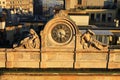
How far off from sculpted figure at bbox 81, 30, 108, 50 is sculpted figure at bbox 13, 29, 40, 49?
675cm

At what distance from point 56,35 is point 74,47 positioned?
10.6 feet

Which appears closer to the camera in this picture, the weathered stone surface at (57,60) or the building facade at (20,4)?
the weathered stone surface at (57,60)

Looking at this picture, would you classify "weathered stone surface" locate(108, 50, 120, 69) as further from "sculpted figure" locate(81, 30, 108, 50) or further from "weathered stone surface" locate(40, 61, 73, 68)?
"weathered stone surface" locate(40, 61, 73, 68)

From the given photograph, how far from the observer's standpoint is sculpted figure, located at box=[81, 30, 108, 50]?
36.7 metres

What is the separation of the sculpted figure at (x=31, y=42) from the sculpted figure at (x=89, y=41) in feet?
22.1

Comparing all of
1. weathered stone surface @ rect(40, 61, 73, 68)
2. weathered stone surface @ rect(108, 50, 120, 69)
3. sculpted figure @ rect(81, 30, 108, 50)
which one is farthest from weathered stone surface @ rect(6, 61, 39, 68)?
weathered stone surface @ rect(108, 50, 120, 69)

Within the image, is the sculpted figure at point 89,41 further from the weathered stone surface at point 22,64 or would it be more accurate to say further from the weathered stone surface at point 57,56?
the weathered stone surface at point 22,64

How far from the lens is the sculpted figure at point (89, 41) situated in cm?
3672

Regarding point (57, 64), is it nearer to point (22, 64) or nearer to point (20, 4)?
point (22, 64)

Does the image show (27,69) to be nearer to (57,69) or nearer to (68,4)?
(57,69)

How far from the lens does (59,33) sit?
37188 millimetres

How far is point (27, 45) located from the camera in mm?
36844

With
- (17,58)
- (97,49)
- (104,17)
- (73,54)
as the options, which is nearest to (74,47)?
(73,54)

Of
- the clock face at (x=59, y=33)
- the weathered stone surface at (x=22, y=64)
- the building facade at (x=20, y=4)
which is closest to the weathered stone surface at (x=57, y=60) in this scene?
the weathered stone surface at (x=22, y=64)
